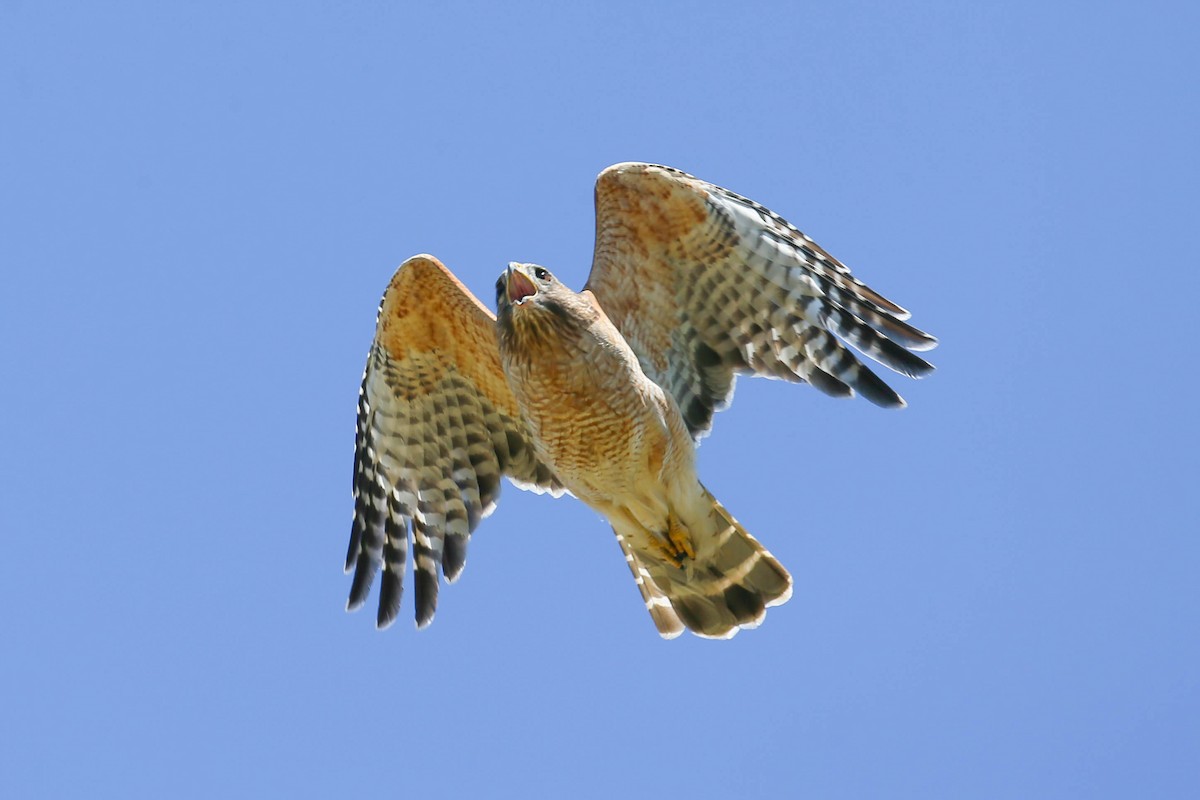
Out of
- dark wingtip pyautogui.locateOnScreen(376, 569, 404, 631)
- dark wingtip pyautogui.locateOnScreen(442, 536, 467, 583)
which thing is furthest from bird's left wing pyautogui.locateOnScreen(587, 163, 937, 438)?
dark wingtip pyautogui.locateOnScreen(376, 569, 404, 631)

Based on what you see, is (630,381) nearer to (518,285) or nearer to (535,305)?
(535,305)

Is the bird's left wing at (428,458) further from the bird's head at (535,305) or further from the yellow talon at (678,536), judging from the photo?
the bird's head at (535,305)

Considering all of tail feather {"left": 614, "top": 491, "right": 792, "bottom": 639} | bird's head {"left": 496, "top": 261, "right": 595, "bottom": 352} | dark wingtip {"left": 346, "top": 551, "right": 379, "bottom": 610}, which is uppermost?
bird's head {"left": 496, "top": 261, "right": 595, "bottom": 352}

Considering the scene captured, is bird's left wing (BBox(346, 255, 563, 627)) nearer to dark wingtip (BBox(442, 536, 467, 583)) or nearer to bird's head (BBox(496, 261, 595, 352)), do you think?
dark wingtip (BBox(442, 536, 467, 583))

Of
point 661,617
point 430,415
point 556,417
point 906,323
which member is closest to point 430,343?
point 430,415

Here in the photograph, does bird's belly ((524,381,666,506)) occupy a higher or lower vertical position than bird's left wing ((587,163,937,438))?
lower

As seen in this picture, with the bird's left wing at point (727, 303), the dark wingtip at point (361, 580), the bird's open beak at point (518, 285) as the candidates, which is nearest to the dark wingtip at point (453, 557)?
the dark wingtip at point (361, 580)
